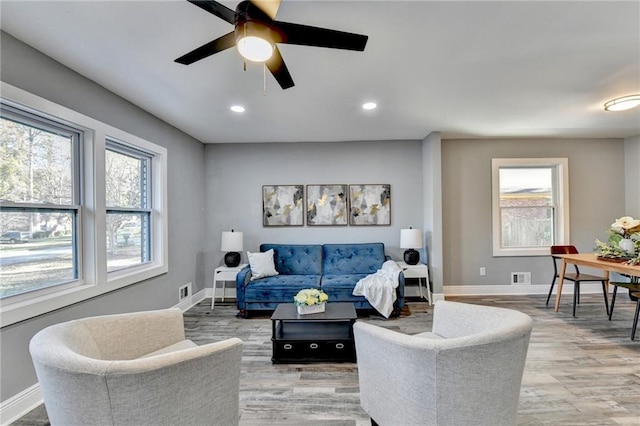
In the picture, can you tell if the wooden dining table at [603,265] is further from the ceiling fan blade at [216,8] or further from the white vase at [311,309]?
the ceiling fan blade at [216,8]

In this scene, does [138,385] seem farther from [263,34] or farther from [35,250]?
[35,250]

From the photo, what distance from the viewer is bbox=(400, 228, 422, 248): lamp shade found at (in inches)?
171

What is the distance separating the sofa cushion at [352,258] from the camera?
4.46 m

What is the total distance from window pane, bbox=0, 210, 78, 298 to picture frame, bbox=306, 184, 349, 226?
10.1ft

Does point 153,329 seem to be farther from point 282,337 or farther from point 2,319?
point 282,337

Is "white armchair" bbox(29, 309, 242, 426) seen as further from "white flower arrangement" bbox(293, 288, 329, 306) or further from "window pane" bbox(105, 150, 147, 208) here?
"window pane" bbox(105, 150, 147, 208)

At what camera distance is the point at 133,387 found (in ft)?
3.55

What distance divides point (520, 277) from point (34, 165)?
6.14m

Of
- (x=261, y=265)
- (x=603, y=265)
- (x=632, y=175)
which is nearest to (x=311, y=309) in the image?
(x=261, y=265)

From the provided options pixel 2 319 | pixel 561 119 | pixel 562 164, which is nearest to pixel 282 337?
pixel 2 319

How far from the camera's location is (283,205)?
488cm

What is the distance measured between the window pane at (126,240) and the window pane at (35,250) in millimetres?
471

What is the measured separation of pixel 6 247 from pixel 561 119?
574 cm

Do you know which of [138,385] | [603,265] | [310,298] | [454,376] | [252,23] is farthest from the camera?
[603,265]
